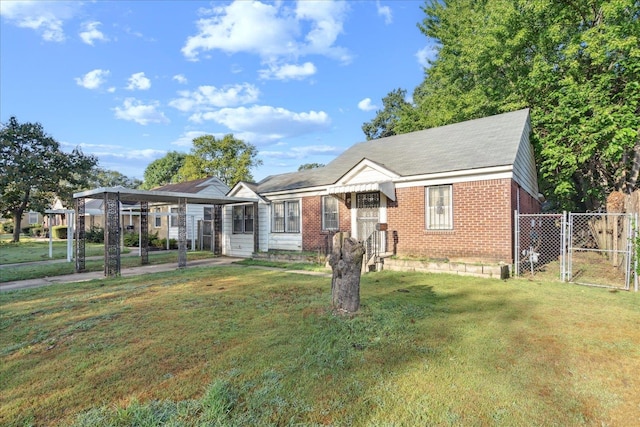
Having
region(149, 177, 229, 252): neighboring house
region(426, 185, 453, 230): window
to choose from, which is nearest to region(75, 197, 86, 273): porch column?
region(149, 177, 229, 252): neighboring house

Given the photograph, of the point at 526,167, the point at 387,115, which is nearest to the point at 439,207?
the point at 526,167

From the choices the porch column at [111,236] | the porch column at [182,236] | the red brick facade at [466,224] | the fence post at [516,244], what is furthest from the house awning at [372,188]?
the porch column at [111,236]

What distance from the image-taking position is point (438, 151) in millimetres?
12109

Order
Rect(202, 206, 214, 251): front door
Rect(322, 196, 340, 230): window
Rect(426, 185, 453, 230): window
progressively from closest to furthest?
Rect(426, 185, 453, 230): window → Rect(322, 196, 340, 230): window → Rect(202, 206, 214, 251): front door

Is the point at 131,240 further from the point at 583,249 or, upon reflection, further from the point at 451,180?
the point at 583,249

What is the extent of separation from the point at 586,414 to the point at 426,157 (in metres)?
10.00

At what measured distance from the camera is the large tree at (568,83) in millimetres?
12461

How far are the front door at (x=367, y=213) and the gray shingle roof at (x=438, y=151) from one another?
4.22 feet

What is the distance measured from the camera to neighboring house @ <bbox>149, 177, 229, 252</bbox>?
17656 mm

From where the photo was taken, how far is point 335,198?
13.4 meters

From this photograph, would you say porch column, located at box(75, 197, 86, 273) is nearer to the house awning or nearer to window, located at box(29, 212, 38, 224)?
the house awning

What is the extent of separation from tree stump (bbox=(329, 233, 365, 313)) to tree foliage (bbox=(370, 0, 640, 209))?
12.0 meters

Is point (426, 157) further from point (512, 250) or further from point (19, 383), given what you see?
point (19, 383)

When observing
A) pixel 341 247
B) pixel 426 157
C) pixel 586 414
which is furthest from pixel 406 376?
pixel 426 157
